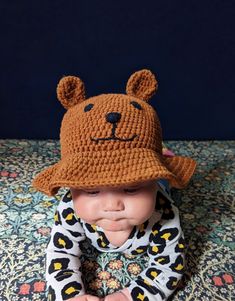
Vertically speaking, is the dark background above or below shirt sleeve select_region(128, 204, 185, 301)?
above

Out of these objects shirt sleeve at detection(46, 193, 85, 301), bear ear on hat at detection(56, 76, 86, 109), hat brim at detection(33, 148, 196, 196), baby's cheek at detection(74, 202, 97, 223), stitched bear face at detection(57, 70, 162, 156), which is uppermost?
bear ear on hat at detection(56, 76, 86, 109)

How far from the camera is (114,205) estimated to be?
23.3 inches

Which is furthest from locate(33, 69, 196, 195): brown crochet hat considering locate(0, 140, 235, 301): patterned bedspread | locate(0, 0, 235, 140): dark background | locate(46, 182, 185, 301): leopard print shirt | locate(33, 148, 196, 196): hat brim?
locate(0, 0, 235, 140): dark background

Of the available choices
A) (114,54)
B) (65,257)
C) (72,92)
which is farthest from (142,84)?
(114,54)

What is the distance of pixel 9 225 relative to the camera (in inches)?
35.1

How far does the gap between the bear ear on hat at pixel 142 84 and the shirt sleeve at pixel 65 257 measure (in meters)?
0.24

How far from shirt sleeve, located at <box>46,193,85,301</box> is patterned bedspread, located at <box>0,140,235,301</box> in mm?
49

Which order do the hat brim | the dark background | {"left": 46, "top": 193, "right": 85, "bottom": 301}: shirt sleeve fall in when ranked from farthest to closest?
the dark background
{"left": 46, "top": 193, "right": 85, "bottom": 301}: shirt sleeve
the hat brim

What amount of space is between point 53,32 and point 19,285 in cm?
81

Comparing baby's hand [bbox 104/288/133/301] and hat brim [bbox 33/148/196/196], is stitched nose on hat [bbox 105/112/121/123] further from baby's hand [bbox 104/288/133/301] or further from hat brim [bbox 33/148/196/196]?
baby's hand [bbox 104/288/133/301]

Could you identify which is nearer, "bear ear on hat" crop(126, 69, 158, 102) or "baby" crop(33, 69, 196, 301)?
"baby" crop(33, 69, 196, 301)

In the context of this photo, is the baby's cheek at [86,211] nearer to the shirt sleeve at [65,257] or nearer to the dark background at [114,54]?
the shirt sleeve at [65,257]

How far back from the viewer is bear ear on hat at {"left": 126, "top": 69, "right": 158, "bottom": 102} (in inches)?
28.2

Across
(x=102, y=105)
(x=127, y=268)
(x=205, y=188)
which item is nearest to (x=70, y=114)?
(x=102, y=105)
